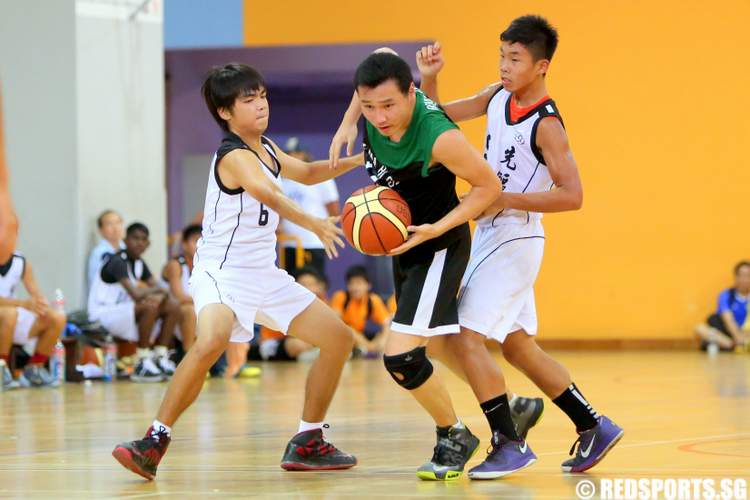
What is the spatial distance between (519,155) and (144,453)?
1.90 m

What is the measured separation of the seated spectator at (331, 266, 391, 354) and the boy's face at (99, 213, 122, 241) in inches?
121

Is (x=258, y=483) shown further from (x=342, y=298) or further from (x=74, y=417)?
(x=342, y=298)

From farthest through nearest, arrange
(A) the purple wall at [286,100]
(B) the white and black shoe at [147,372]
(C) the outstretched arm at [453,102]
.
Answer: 1. (A) the purple wall at [286,100]
2. (B) the white and black shoe at [147,372]
3. (C) the outstretched arm at [453,102]

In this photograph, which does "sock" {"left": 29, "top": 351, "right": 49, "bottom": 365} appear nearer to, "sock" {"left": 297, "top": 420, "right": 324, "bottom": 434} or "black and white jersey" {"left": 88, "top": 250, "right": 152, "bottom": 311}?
"black and white jersey" {"left": 88, "top": 250, "right": 152, "bottom": 311}

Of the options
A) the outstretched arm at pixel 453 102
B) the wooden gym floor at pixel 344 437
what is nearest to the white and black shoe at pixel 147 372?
the wooden gym floor at pixel 344 437

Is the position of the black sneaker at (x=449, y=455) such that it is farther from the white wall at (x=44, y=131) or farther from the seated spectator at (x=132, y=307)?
the white wall at (x=44, y=131)

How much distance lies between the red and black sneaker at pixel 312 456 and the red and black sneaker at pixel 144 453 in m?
0.56

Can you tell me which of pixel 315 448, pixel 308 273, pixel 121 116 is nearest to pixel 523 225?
pixel 315 448

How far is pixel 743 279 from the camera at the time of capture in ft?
46.6

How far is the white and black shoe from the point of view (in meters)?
10.8

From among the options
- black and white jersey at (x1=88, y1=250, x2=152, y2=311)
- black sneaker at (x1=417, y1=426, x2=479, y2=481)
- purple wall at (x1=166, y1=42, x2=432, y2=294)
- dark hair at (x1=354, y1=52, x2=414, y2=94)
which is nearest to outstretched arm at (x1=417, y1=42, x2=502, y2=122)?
dark hair at (x1=354, y1=52, x2=414, y2=94)

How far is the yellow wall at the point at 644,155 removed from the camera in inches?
585

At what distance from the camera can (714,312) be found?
14656 mm

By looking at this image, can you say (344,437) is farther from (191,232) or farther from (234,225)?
(191,232)
